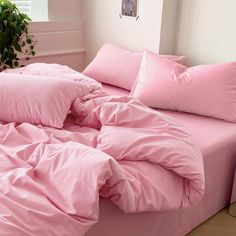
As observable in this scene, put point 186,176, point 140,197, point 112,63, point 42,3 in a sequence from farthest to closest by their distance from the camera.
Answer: point 42,3
point 112,63
point 186,176
point 140,197

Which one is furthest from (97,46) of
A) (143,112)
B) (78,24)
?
(143,112)

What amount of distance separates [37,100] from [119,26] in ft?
4.60

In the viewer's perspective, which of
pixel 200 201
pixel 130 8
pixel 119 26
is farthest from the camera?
pixel 119 26

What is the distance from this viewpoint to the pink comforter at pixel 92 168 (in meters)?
1.15

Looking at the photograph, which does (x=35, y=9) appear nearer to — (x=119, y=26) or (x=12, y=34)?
(x=12, y=34)

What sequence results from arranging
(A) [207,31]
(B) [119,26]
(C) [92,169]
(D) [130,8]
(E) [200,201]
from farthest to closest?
(B) [119,26], (D) [130,8], (A) [207,31], (E) [200,201], (C) [92,169]

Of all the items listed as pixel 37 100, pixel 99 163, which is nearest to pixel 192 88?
pixel 37 100

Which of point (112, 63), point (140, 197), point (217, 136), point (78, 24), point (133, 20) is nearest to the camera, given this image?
point (140, 197)

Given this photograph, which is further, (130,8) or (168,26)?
(130,8)

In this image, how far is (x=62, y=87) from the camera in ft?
5.83

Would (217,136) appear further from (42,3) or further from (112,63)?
(42,3)

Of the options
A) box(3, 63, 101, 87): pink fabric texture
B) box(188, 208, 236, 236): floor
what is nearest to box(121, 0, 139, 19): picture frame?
box(3, 63, 101, 87): pink fabric texture

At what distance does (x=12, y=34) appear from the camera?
2602 mm

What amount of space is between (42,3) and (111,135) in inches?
73.5
